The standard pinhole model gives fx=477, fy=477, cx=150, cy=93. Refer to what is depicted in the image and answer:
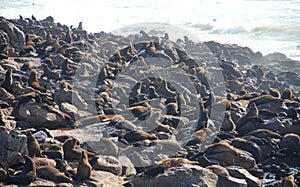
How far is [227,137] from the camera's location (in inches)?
559

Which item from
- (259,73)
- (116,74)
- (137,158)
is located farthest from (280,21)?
(137,158)

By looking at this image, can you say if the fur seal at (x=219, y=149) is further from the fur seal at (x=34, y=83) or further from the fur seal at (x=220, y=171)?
the fur seal at (x=34, y=83)

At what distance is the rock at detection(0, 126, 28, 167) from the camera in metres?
→ 9.89

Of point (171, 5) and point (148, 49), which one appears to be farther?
point (171, 5)

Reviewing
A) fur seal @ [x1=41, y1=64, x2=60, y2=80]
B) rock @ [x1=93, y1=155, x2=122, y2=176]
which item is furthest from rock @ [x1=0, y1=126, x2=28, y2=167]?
fur seal @ [x1=41, y1=64, x2=60, y2=80]

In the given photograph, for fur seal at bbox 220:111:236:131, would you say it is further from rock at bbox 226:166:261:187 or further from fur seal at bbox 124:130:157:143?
rock at bbox 226:166:261:187

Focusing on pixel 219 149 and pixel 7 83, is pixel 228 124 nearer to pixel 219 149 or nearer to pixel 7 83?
pixel 219 149

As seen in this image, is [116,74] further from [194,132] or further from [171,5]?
[171,5]

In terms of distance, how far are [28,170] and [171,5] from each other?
A: 63.0m

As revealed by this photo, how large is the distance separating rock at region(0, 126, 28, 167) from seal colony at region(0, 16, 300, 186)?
0.07 feet

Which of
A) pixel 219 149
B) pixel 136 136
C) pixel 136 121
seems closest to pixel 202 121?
pixel 136 121

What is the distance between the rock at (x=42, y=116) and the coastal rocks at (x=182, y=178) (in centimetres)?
501

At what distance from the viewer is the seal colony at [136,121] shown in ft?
33.4

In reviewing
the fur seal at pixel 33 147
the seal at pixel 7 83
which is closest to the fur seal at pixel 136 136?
the fur seal at pixel 33 147
